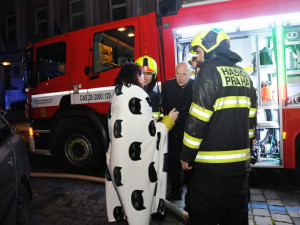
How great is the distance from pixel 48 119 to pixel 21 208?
2636mm

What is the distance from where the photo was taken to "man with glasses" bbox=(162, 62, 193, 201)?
322 cm

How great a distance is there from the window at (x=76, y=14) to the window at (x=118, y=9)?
8.38ft

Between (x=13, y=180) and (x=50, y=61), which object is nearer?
(x=13, y=180)

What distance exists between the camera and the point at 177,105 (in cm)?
329

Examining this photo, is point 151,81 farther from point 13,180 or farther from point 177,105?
point 13,180

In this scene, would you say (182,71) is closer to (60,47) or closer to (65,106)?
(65,106)

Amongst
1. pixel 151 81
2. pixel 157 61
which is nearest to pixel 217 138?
pixel 151 81

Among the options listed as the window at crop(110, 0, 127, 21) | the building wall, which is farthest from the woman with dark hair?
the window at crop(110, 0, 127, 21)

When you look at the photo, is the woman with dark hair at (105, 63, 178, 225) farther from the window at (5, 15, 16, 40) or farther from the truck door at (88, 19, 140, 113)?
the window at (5, 15, 16, 40)

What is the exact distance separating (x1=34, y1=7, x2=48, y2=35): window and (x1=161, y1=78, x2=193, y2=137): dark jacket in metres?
19.6

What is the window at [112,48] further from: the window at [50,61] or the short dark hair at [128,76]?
the short dark hair at [128,76]

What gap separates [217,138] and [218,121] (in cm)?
12

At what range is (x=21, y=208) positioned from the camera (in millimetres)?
2402

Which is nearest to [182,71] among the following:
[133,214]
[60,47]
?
[133,214]
